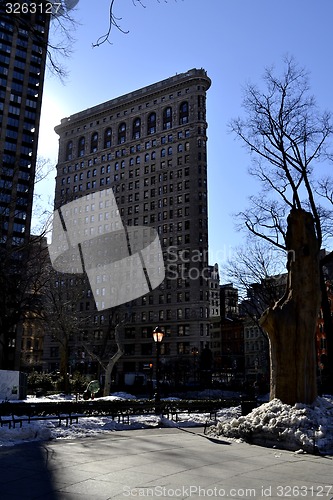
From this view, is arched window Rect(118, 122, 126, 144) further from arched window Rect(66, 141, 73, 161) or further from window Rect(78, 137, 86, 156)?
arched window Rect(66, 141, 73, 161)

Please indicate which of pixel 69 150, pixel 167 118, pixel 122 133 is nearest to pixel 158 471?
pixel 167 118

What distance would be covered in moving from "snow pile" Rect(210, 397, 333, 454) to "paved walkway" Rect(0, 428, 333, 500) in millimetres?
444

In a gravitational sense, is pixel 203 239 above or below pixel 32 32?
above

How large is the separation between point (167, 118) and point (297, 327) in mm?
94510

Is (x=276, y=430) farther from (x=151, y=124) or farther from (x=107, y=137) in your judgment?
(x=107, y=137)

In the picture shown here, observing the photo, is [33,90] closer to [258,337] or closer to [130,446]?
[258,337]

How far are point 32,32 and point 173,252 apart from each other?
8416cm

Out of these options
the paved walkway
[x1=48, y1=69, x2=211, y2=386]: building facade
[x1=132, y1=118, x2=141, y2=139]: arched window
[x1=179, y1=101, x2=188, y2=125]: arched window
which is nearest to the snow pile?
the paved walkway

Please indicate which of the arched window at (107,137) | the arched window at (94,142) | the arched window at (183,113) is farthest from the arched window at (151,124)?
the arched window at (94,142)

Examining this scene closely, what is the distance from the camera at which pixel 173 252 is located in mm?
92438

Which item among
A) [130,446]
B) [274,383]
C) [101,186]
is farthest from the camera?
[101,186]

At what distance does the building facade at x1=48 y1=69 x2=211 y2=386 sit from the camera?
3509 inches

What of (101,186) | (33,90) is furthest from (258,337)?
(33,90)

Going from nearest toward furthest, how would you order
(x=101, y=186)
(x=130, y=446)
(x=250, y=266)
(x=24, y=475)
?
(x=24, y=475)
(x=130, y=446)
(x=250, y=266)
(x=101, y=186)
